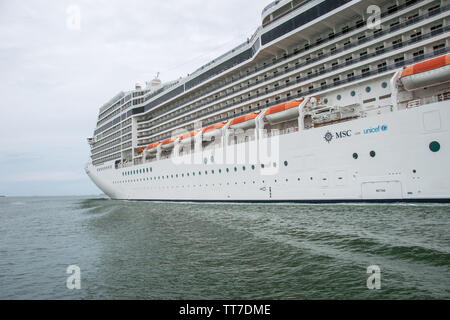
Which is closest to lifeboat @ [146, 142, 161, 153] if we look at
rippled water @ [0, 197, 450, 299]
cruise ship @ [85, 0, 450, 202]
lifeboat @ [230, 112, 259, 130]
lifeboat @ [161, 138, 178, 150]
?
lifeboat @ [161, 138, 178, 150]

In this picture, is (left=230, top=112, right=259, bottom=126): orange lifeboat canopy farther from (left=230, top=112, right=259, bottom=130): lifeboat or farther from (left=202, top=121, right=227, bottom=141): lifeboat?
(left=202, top=121, right=227, bottom=141): lifeboat

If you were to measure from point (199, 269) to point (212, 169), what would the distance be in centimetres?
1546

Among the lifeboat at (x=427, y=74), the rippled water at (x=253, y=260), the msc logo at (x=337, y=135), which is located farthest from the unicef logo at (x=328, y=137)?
the rippled water at (x=253, y=260)

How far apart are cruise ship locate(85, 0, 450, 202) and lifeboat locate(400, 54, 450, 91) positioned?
0.13 ft

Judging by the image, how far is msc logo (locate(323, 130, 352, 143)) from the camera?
46.1ft

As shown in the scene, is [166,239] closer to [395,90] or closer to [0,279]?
[0,279]

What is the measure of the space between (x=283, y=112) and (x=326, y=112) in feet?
9.55

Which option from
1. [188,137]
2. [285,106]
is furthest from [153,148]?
[285,106]

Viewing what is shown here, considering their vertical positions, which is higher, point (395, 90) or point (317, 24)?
point (317, 24)

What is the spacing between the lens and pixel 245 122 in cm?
2039

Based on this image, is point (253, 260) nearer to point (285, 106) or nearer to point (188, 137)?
point (285, 106)
